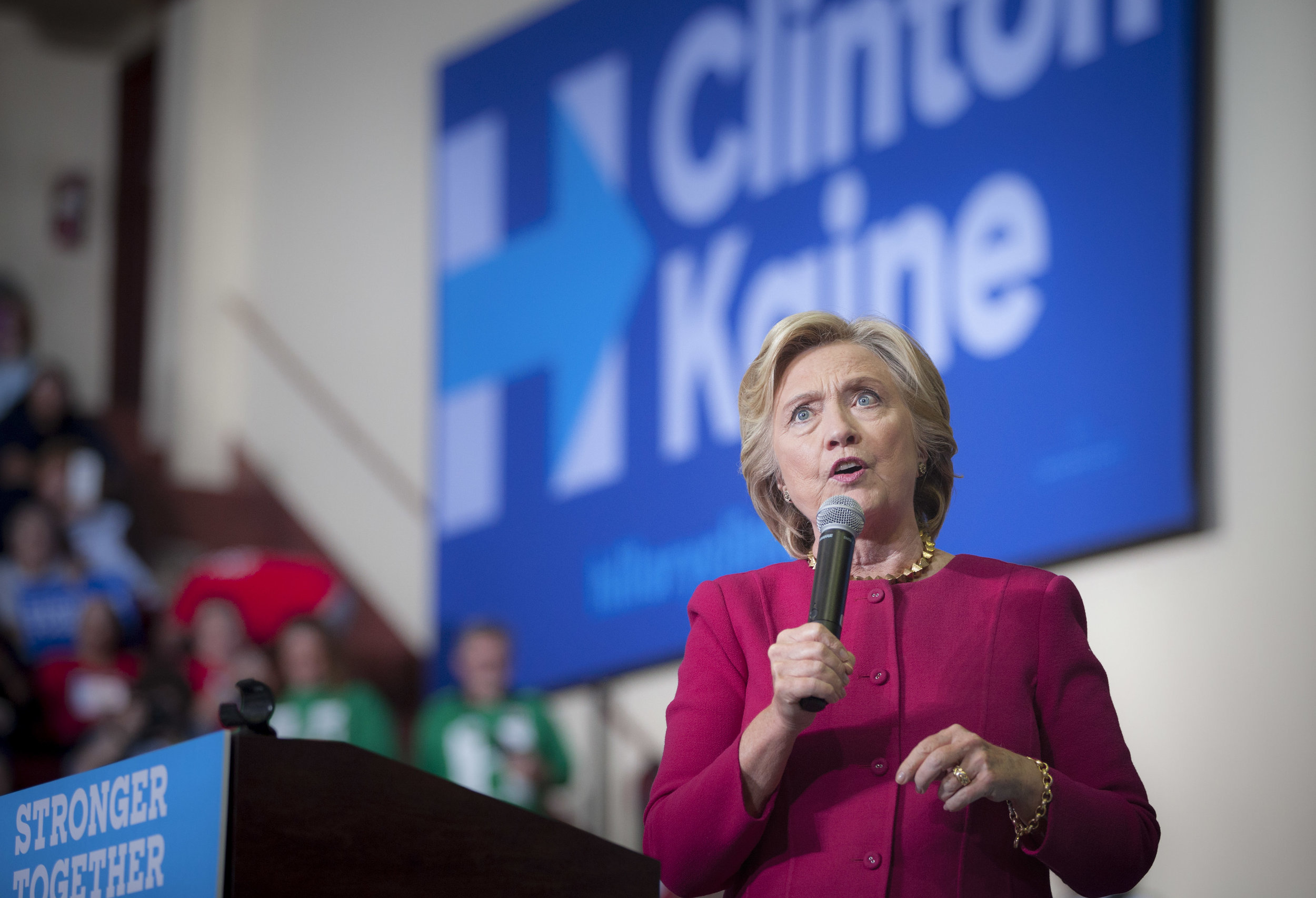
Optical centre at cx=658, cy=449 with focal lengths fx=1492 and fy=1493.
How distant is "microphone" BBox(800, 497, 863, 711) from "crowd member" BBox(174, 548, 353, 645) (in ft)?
17.1

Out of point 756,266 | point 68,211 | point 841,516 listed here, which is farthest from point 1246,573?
point 68,211

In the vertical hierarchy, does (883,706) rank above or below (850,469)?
below

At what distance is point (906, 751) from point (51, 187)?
8845mm

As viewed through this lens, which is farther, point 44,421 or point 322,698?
point 44,421

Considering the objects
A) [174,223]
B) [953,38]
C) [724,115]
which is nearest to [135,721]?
[724,115]

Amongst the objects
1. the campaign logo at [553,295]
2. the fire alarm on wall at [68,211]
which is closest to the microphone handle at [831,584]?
the campaign logo at [553,295]

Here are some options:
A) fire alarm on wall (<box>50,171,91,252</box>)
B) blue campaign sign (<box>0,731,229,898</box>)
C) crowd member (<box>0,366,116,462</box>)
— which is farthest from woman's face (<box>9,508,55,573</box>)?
blue campaign sign (<box>0,731,229,898</box>)

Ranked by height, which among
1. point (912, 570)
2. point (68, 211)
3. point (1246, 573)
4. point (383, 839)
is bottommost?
point (383, 839)

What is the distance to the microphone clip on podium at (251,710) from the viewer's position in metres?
1.26

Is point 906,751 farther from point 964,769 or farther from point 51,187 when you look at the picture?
point 51,187

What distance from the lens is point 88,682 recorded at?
567 cm

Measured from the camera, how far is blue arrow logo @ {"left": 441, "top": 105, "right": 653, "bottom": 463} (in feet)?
19.3

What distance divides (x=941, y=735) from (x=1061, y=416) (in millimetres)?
2995

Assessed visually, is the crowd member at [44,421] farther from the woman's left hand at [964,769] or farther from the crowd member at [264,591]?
the woman's left hand at [964,769]
